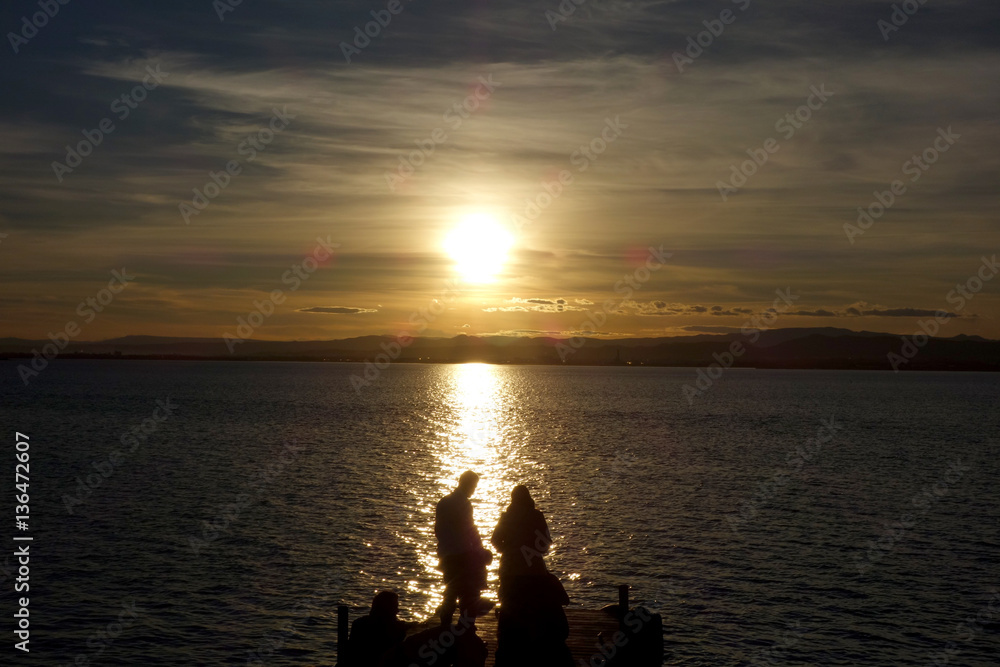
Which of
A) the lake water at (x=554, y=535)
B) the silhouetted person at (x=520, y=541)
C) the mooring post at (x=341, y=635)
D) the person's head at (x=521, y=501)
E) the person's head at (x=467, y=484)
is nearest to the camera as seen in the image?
the silhouetted person at (x=520, y=541)

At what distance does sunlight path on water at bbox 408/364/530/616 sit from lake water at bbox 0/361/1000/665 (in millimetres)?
288

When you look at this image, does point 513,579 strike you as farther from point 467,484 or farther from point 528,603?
point 467,484

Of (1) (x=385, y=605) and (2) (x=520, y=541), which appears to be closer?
(1) (x=385, y=605)

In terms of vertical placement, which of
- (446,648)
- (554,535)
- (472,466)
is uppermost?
(472,466)

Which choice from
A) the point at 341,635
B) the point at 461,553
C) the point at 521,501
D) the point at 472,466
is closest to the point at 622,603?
the point at 461,553

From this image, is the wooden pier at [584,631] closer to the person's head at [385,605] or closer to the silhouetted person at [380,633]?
the silhouetted person at [380,633]

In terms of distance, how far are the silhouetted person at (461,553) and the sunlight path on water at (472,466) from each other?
1159cm

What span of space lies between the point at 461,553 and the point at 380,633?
6.00ft

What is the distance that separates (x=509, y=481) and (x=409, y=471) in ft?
25.7

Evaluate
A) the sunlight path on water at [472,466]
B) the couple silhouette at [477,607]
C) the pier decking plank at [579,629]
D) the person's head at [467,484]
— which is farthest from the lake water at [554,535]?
the person's head at [467,484]

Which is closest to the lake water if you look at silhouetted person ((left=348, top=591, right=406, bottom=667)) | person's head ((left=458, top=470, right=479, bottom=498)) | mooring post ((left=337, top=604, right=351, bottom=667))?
mooring post ((left=337, top=604, right=351, bottom=667))

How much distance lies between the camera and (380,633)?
13.6 meters

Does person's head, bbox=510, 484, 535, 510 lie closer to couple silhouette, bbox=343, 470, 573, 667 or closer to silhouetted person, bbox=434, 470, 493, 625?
couple silhouette, bbox=343, 470, 573, 667

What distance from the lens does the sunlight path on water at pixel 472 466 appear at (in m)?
30.4
